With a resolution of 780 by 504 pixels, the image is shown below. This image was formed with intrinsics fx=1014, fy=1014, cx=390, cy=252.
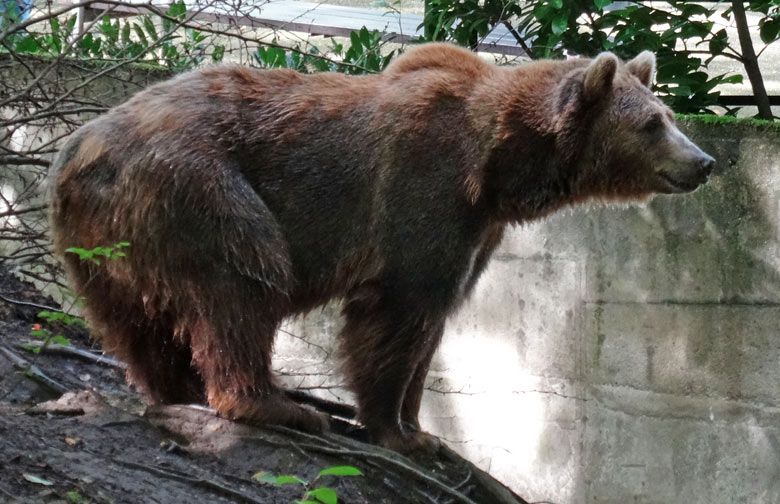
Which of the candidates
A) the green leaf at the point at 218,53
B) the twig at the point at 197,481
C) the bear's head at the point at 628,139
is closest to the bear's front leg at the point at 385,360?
the twig at the point at 197,481

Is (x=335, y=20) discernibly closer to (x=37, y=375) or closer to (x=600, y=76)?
(x=600, y=76)

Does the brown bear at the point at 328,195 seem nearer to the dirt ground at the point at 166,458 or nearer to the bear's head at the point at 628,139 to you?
the bear's head at the point at 628,139

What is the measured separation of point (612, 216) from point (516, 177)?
2.29m

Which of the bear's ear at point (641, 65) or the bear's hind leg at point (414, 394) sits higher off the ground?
the bear's ear at point (641, 65)

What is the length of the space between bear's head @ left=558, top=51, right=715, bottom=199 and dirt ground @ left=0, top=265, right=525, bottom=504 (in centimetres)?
181

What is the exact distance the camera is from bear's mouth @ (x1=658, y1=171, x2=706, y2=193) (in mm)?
5438

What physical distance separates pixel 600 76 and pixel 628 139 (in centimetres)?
39

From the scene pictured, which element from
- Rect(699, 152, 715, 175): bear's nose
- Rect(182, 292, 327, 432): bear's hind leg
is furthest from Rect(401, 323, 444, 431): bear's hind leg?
Rect(699, 152, 715, 175): bear's nose

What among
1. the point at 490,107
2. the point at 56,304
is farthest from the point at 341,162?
the point at 56,304

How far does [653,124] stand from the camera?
17.8 feet

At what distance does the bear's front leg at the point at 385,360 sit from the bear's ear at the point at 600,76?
1.46m

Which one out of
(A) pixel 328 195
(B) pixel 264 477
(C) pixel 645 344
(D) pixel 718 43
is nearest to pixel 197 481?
(B) pixel 264 477

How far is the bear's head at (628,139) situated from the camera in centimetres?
536

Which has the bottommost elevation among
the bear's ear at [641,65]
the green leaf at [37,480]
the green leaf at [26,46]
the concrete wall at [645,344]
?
the concrete wall at [645,344]
